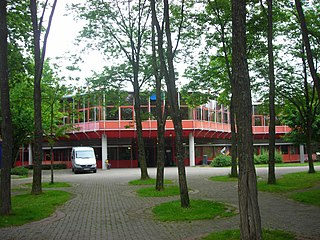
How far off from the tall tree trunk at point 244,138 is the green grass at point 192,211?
3.63 metres

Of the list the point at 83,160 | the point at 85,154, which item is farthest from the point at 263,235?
the point at 85,154

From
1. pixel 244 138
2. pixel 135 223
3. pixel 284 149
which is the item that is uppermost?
pixel 244 138

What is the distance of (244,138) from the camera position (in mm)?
5938

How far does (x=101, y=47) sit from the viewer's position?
22312 millimetres

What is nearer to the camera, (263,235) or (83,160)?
(263,235)

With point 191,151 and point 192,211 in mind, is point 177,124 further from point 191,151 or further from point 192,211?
point 191,151

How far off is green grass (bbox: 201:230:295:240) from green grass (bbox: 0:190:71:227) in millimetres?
5029

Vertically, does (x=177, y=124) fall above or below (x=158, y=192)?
above

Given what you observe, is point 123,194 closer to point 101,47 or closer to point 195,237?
point 195,237

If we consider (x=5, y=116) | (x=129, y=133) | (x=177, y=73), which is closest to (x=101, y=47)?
(x=177, y=73)

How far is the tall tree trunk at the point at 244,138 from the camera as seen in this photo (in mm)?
5791

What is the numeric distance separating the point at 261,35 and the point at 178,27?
4.16 meters

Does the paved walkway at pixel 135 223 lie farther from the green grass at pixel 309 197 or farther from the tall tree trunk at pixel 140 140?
the tall tree trunk at pixel 140 140

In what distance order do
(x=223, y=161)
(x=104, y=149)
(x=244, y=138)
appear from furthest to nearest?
(x=104, y=149) < (x=223, y=161) < (x=244, y=138)
